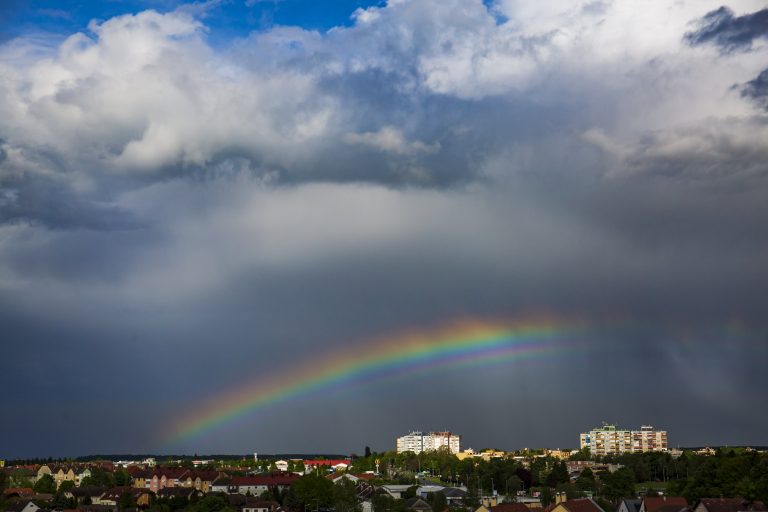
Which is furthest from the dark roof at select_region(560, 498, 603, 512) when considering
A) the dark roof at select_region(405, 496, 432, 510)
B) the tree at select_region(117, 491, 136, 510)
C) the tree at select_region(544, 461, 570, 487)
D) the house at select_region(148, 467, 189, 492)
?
the house at select_region(148, 467, 189, 492)

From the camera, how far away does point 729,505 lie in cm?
6316

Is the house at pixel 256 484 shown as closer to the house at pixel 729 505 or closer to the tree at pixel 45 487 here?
the tree at pixel 45 487

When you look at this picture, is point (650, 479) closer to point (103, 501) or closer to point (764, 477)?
point (764, 477)

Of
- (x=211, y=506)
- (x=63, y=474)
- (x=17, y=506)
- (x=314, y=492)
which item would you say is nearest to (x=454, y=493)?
(x=314, y=492)

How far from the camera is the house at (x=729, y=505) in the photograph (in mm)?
61750

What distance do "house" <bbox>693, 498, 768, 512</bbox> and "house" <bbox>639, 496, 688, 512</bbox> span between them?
72.9 inches

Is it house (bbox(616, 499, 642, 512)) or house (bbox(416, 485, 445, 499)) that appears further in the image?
house (bbox(416, 485, 445, 499))

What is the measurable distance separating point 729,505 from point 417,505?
108 ft

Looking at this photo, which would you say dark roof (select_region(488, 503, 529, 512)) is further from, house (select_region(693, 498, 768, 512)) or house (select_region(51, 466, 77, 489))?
house (select_region(51, 466, 77, 489))

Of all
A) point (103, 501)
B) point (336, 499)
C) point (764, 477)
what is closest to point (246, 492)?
point (103, 501)

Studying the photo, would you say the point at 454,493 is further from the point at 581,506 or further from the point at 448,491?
the point at 581,506

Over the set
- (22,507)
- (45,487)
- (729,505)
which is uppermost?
(729,505)

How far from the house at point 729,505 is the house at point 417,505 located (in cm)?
2871

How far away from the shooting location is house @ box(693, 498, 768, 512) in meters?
61.8
